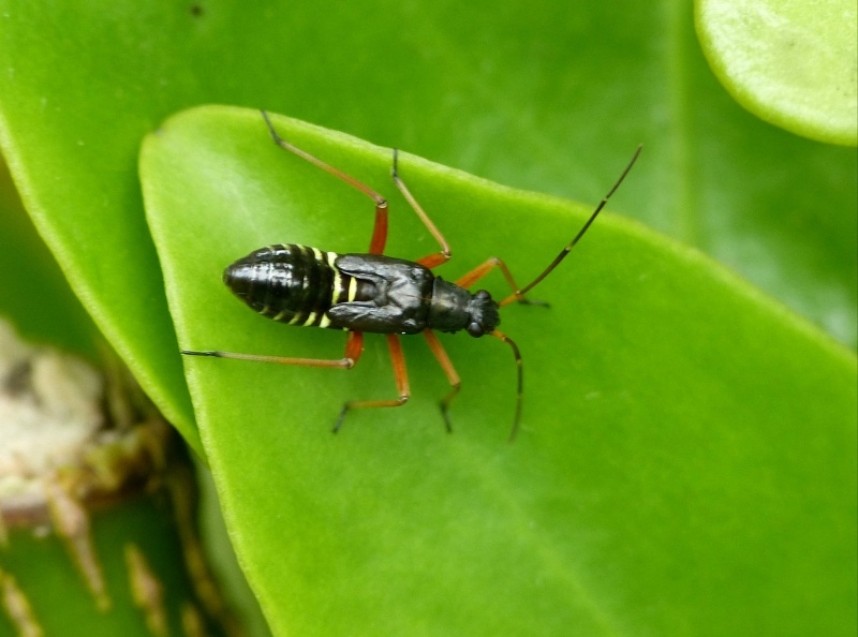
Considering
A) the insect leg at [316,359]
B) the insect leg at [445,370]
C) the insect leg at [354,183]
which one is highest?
the insect leg at [354,183]

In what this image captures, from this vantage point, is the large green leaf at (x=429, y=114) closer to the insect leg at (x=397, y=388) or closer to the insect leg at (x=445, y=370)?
the insect leg at (x=397, y=388)

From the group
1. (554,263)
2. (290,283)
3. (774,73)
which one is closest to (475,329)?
(554,263)

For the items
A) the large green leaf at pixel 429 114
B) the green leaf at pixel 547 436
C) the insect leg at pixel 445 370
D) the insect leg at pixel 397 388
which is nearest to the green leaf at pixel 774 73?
the green leaf at pixel 547 436

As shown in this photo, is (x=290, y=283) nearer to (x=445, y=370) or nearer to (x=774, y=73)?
(x=445, y=370)

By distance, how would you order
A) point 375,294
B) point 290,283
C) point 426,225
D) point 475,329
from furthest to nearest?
point 375,294
point 475,329
point 290,283
point 426,225

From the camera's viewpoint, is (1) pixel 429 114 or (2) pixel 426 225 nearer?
(2) pixel 426 225

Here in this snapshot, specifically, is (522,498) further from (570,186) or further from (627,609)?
(570,186)
